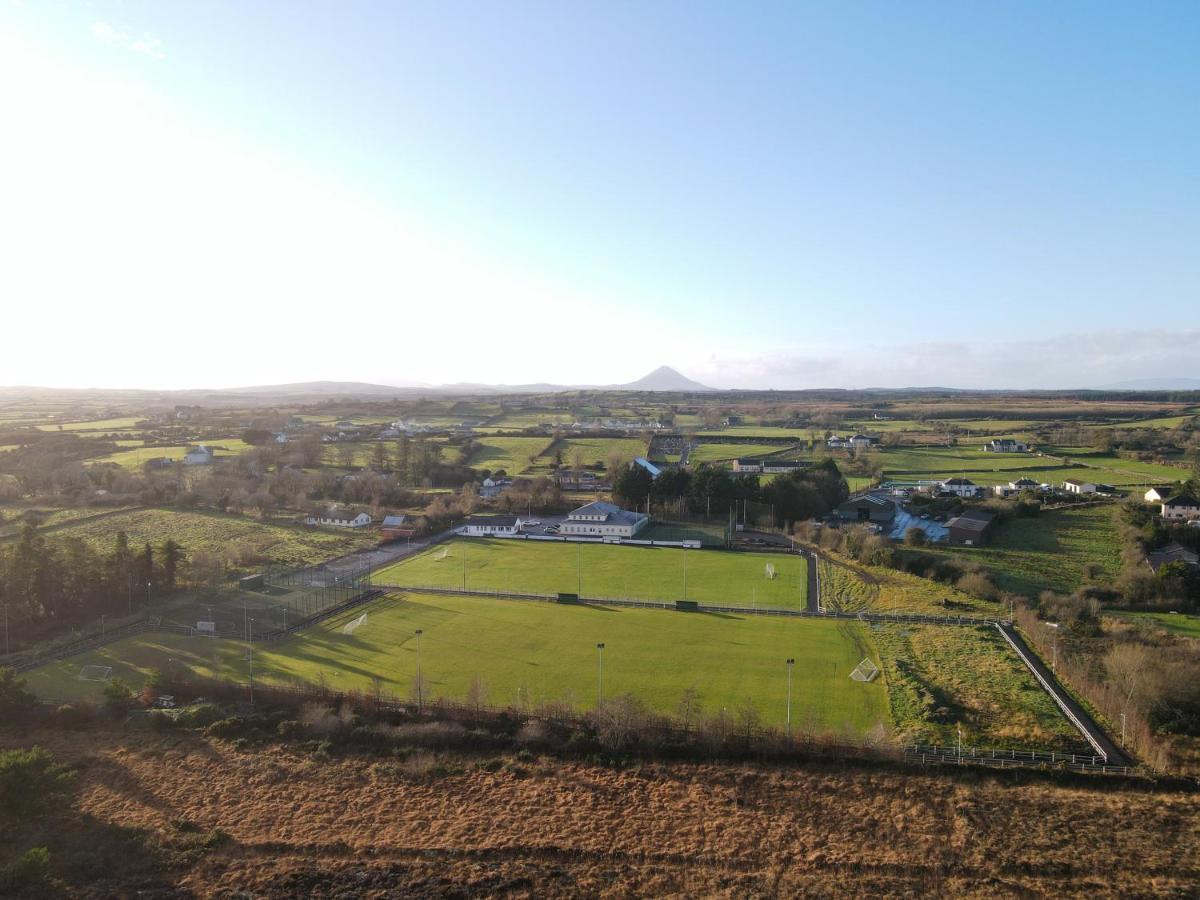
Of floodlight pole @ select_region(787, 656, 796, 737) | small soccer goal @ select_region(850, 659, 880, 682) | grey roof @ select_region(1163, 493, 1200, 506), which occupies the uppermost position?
grey roof @ select_region(1163, 493, 1200, 506)

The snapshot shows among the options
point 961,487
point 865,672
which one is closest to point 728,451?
point 961,487

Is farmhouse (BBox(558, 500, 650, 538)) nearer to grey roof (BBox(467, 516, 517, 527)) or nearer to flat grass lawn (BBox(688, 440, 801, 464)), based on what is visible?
grey roof (BBox(467, 516, 517, 527))

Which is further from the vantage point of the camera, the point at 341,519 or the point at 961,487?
the point at 961,487

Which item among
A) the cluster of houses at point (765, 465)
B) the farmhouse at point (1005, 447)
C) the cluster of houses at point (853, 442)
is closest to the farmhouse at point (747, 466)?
the cluster of houses at point (765, 465)

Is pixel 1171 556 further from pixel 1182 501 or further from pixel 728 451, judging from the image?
pixel 728 451

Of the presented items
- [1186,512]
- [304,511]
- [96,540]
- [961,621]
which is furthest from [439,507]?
[1186,512]

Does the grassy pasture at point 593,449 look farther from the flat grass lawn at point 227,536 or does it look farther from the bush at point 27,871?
the bush at point 27,871

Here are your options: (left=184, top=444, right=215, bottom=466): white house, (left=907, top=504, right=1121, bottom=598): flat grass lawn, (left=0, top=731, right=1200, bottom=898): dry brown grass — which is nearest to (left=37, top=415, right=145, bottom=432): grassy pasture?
(left=184, top=444, right=215, bottom=466): white house
